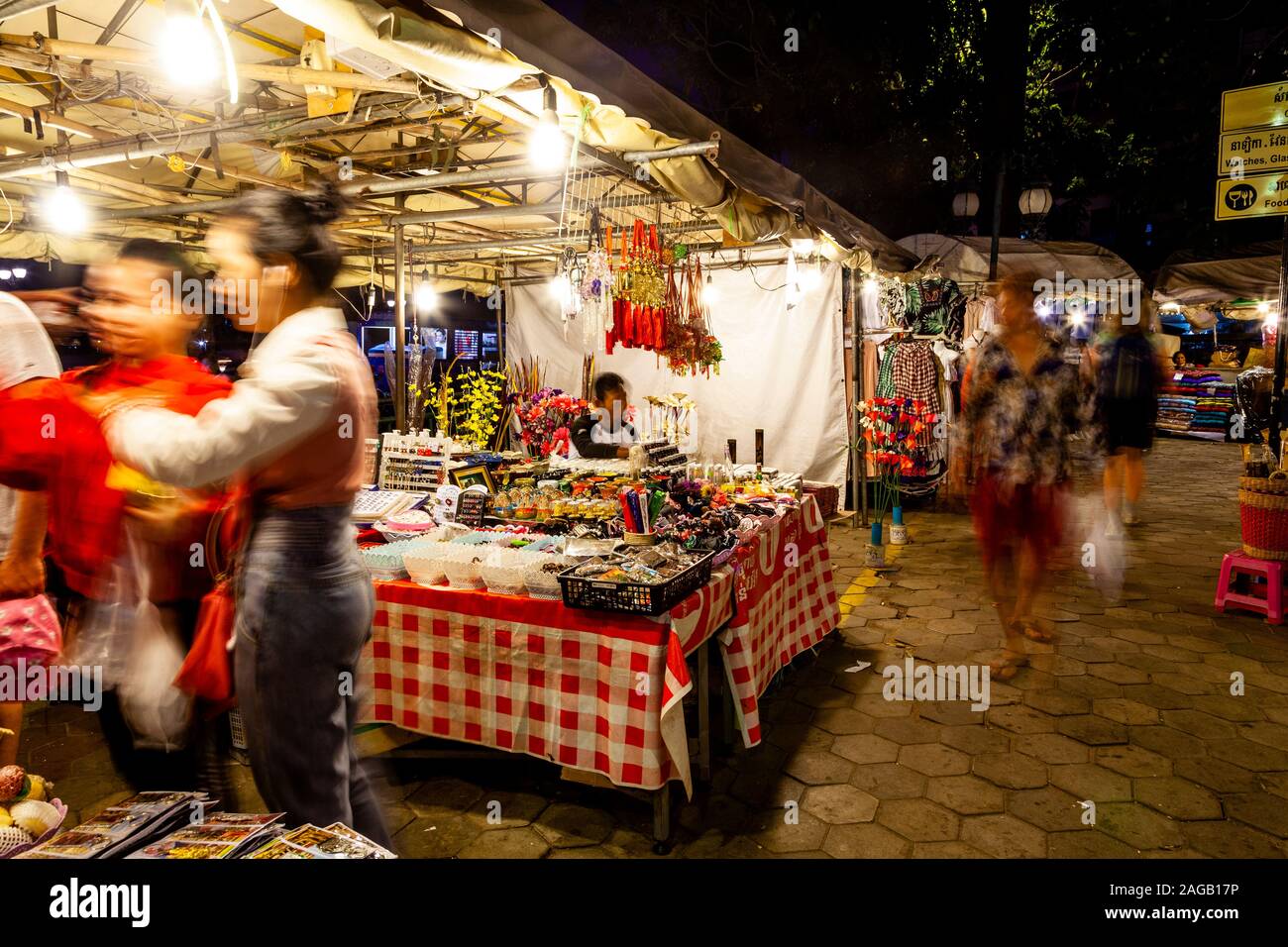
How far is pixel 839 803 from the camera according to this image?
10.5 feet

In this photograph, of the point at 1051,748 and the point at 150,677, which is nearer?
the point at 150,677

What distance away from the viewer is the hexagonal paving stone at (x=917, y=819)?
9.71 ft

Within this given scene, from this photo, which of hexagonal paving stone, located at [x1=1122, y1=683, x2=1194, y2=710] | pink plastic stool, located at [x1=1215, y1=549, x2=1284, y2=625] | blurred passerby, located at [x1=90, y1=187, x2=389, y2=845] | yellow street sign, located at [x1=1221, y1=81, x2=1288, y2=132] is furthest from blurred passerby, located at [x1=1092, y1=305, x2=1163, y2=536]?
blurred passerby, located at [x1=90, y1=187, x2=389, y2=845]

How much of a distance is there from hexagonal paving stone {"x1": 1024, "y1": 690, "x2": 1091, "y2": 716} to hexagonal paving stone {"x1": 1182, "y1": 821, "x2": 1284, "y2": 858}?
40.4 inches

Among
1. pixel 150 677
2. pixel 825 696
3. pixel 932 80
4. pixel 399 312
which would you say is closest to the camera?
pixel 150 677

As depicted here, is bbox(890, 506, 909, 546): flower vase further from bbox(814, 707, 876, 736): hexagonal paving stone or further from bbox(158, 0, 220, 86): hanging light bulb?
bbox(158, 0, 220, 86): hanging light bulb

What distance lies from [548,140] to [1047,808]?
3.54 metres

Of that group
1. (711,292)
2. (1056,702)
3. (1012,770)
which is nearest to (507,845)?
(1012,770)

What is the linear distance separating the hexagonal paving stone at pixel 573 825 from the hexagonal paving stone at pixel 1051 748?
211 cm

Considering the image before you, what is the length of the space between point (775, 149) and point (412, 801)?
35.8ft

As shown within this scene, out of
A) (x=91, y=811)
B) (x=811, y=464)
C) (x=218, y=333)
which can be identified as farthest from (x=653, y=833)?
(x=218, y=333)
